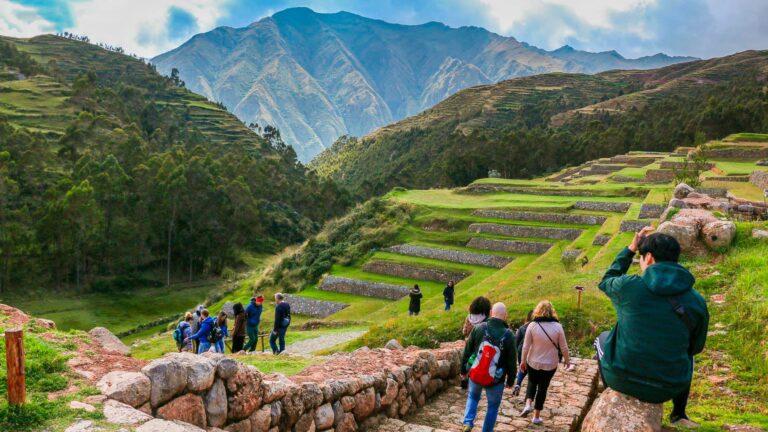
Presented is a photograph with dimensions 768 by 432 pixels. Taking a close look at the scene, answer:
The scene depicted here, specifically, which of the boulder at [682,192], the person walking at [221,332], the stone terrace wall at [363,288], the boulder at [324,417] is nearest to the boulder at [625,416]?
the boulder at [324,417]

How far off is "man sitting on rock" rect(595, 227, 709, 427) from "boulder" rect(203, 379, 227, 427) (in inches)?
148

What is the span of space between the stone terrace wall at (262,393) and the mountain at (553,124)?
163 feet

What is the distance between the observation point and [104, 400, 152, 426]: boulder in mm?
4086

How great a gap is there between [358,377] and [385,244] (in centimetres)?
2938

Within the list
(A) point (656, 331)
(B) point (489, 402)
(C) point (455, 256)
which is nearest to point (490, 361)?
(B) point (489, 402)

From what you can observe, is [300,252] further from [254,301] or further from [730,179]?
[730,179]

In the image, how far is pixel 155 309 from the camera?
141 ft

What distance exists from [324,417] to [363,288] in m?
23.8

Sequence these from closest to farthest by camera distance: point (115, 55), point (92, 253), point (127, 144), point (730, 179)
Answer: point (730, 179) < point (92, 253) < point (127, 144) < point (115, 55)

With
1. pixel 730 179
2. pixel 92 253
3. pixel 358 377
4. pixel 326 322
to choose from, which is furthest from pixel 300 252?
pixel 358 377

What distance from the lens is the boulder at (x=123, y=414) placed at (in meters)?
4.09

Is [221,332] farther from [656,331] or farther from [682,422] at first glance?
[656,331]

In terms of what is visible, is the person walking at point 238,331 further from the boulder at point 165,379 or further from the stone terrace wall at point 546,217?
the stone terrace wall at point 546,217

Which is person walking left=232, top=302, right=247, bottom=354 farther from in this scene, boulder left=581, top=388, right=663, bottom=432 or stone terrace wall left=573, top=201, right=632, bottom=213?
stone terrace wall left=573, top=201, right=632, bottom=213
